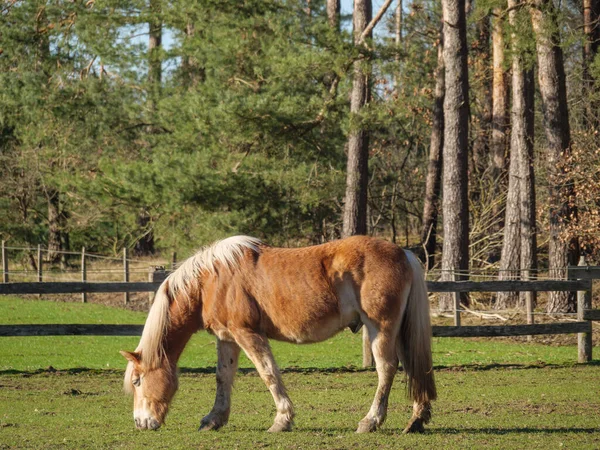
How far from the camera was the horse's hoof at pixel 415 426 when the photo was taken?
6723 mm

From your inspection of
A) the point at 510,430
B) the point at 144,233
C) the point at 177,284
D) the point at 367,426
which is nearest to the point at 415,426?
the point at 367,426

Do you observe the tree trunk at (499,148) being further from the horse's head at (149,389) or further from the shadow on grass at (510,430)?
the horse's head at (149,389)

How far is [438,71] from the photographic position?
21.8m

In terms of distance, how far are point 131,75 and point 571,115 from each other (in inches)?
454

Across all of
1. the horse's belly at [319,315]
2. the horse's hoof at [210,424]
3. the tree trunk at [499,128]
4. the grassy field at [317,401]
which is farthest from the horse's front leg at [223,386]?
the tree trunk at [499,128]

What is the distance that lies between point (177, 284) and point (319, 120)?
1298cm

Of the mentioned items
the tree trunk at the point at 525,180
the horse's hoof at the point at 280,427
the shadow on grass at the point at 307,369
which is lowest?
the shadow on grass at the point at 307,369

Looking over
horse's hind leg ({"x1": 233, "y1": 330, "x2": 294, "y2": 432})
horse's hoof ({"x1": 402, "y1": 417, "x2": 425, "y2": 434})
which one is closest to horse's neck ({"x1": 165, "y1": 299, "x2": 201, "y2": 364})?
horse's hind leg ({"x1": 233, "y1": 330, "x2": 294, "y2": 432})

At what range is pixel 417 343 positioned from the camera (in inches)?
269

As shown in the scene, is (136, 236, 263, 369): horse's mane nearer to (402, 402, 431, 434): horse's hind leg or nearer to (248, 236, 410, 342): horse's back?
(248, 236, 410, 342): horse's back

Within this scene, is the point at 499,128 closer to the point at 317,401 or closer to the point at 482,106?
the point at 482,106

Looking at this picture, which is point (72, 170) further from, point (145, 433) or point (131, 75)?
point (145, 433)

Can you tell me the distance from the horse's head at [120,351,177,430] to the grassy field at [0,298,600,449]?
15cm

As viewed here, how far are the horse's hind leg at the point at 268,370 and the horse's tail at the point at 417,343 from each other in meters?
1.02
